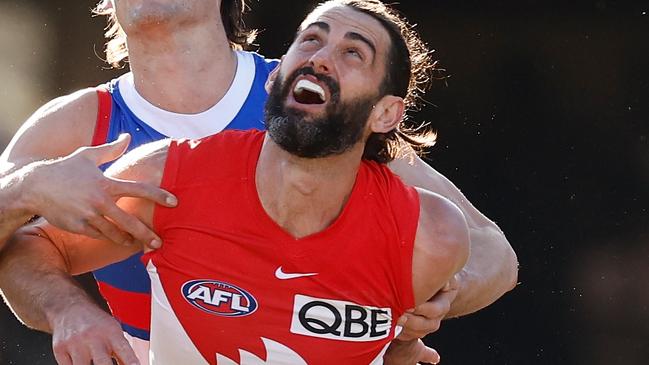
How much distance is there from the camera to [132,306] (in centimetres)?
387

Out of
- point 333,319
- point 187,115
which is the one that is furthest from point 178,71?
point 333,319

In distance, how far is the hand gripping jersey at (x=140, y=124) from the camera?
3.80 m

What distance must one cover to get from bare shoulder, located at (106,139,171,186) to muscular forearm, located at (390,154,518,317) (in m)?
0.90

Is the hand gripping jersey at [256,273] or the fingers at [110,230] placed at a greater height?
the fingers at [110,230]

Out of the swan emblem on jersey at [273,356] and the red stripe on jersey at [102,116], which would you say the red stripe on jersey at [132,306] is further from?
the swan emblem on jersey at [273,356]

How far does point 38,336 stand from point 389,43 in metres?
3.46

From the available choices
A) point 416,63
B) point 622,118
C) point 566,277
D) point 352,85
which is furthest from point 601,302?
point 352,85

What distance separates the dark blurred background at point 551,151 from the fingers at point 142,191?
9.05ft

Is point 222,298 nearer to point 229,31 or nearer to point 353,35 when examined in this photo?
point 353,35

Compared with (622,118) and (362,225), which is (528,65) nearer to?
(622,118)

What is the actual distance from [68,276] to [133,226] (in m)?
0.26

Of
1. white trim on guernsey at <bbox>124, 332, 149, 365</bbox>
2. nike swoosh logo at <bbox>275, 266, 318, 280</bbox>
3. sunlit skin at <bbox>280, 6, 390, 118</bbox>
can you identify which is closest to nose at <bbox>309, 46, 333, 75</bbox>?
sunlit skin at <bbox>280, 6, 390, 118</bbox>

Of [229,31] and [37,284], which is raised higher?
[37,284]

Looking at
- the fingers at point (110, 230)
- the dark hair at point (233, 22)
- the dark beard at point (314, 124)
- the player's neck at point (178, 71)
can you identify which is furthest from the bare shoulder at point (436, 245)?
the dark hair at point (233, 22)
